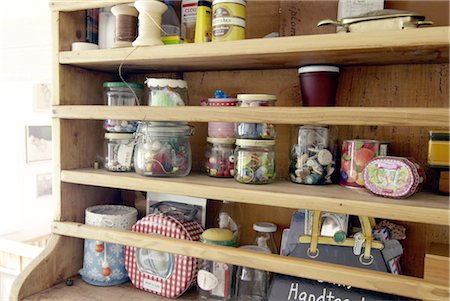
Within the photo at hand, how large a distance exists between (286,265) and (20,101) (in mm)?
1409

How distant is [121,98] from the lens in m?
1.29

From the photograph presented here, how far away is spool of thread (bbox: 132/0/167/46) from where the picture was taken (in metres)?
1.09

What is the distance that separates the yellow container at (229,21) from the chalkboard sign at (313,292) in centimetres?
63

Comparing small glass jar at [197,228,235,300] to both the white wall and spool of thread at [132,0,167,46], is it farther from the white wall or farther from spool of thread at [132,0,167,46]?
the white wall

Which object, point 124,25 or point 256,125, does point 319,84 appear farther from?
point 124,25

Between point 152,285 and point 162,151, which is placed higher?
point 162,151

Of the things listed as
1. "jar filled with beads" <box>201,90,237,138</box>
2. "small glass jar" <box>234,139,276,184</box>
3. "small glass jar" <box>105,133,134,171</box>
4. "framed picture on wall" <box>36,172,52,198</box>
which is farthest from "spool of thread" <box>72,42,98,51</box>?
"framed picture on wall" <box>36,172,52,198</box>

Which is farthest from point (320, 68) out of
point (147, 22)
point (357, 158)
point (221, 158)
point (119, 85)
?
point (119, 85)

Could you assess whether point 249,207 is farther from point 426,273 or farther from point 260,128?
point 426,273

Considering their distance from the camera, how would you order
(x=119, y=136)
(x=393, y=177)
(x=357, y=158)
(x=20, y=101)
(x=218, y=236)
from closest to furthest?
(x=393, y=177), (x=357, y=158), (x=218, y=236), (x=119, y=136), (x=20, y=101)

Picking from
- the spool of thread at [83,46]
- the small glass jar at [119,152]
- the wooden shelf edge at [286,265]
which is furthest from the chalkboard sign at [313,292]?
the spool of thread at [83,46]

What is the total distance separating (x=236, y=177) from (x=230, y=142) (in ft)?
0.39

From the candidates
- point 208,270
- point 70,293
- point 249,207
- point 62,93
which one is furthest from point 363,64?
point 70,293

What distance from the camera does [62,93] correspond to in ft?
3.96
